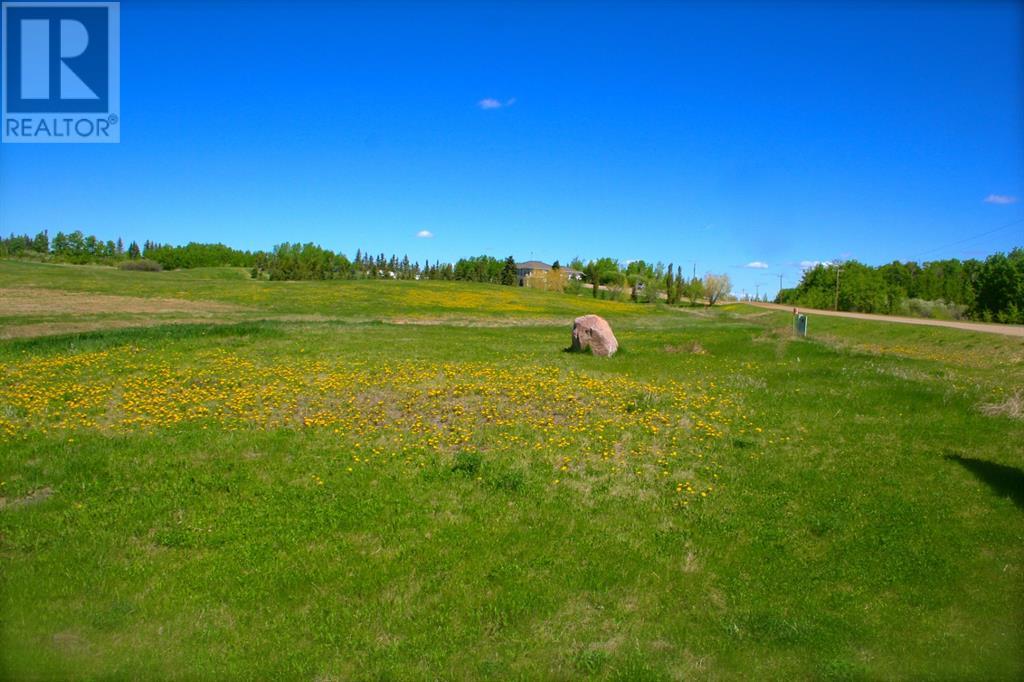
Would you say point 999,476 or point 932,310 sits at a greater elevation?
point 932,310

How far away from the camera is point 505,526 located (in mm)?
8984

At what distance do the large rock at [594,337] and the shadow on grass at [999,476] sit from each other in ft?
45.7

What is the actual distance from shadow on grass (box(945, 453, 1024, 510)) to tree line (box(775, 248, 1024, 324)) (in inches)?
3515

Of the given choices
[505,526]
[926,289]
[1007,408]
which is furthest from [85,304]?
[926,289]

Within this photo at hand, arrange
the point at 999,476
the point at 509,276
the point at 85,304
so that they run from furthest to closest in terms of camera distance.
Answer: the point at 509,276 → the point at 85,304 → the point at 999,476

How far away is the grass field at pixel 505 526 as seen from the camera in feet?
20.9

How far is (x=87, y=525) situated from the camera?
8688mm

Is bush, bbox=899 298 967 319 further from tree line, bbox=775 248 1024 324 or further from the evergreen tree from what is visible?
the evergreen tree

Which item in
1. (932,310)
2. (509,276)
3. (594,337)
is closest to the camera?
(594,337)

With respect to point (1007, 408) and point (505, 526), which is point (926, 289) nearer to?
point (1007, 408)

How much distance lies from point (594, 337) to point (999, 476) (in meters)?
15.4

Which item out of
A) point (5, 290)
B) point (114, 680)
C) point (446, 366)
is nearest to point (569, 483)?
point (114, 680)

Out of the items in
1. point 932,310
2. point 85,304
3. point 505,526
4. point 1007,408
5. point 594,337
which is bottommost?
point 505,526

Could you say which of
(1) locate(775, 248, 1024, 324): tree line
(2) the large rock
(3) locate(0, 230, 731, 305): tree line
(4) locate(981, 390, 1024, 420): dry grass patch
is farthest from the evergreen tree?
(4) locate(981, 390, 1024, 420): dry grass patch
